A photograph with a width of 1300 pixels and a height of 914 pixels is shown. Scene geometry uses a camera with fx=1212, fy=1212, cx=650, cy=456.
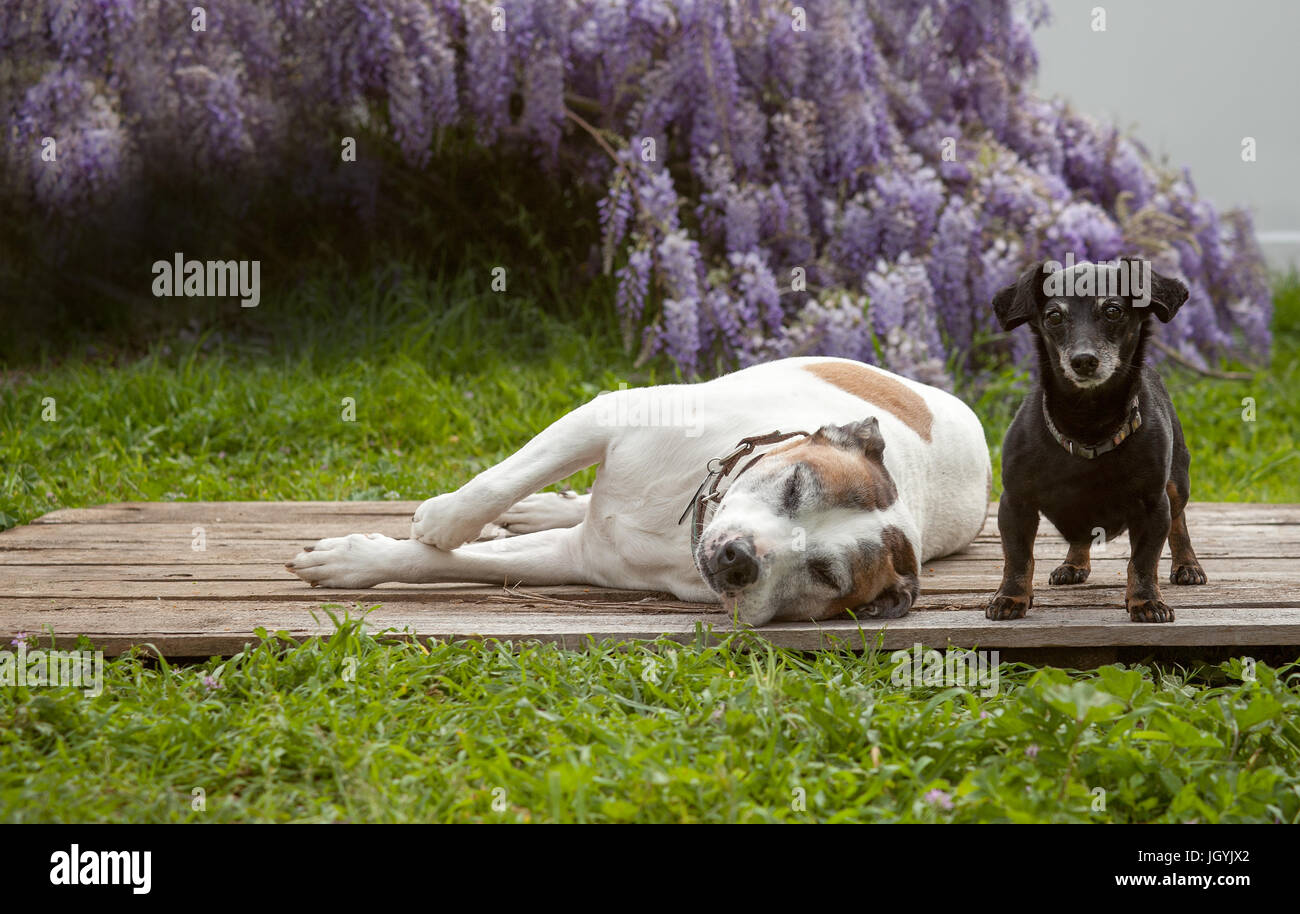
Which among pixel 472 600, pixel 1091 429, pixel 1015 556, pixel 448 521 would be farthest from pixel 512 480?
pixel 1091 429

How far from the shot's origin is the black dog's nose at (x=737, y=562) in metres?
2.40

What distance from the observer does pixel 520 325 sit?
614 cm

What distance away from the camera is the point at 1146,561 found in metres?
2.55

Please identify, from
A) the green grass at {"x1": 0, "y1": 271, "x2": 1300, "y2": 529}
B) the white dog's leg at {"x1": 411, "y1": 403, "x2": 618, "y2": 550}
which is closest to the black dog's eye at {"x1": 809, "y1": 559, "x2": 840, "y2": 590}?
the white dog's leg at {"x1": 411, "y1": 403, "x2": 618, "y2": 550}

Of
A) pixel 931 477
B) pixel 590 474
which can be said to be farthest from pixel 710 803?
pixel 590 474

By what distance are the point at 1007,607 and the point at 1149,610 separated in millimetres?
288

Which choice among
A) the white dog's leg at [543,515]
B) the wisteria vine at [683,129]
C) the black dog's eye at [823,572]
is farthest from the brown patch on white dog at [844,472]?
the wisteria vine at [683,129]

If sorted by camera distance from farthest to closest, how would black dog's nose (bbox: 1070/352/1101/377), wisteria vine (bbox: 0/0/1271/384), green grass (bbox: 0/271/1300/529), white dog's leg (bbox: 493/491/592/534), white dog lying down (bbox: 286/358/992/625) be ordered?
1. wisteria vine (bbox: 0/0/1271/384)
2. green grass (bbox: 0/271/1300/529)
3. white dog's leg (bbox: 493/491/592/534)
4. white dog lying down (bbox: 286/358/992/625)
5. black dog's nose (bbox: 1070/352/1101/377)

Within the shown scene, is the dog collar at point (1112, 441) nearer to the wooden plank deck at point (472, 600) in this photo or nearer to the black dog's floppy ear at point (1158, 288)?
the black dog's floppy ear at point (1158, 288)

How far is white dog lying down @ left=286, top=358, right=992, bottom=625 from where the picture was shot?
252cm

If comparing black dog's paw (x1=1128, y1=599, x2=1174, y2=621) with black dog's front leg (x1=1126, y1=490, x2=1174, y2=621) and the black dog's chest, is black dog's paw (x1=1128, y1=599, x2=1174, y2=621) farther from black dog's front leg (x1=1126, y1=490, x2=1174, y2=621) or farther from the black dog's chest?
the black dog's chest

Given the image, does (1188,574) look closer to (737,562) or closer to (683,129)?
(737,562)
